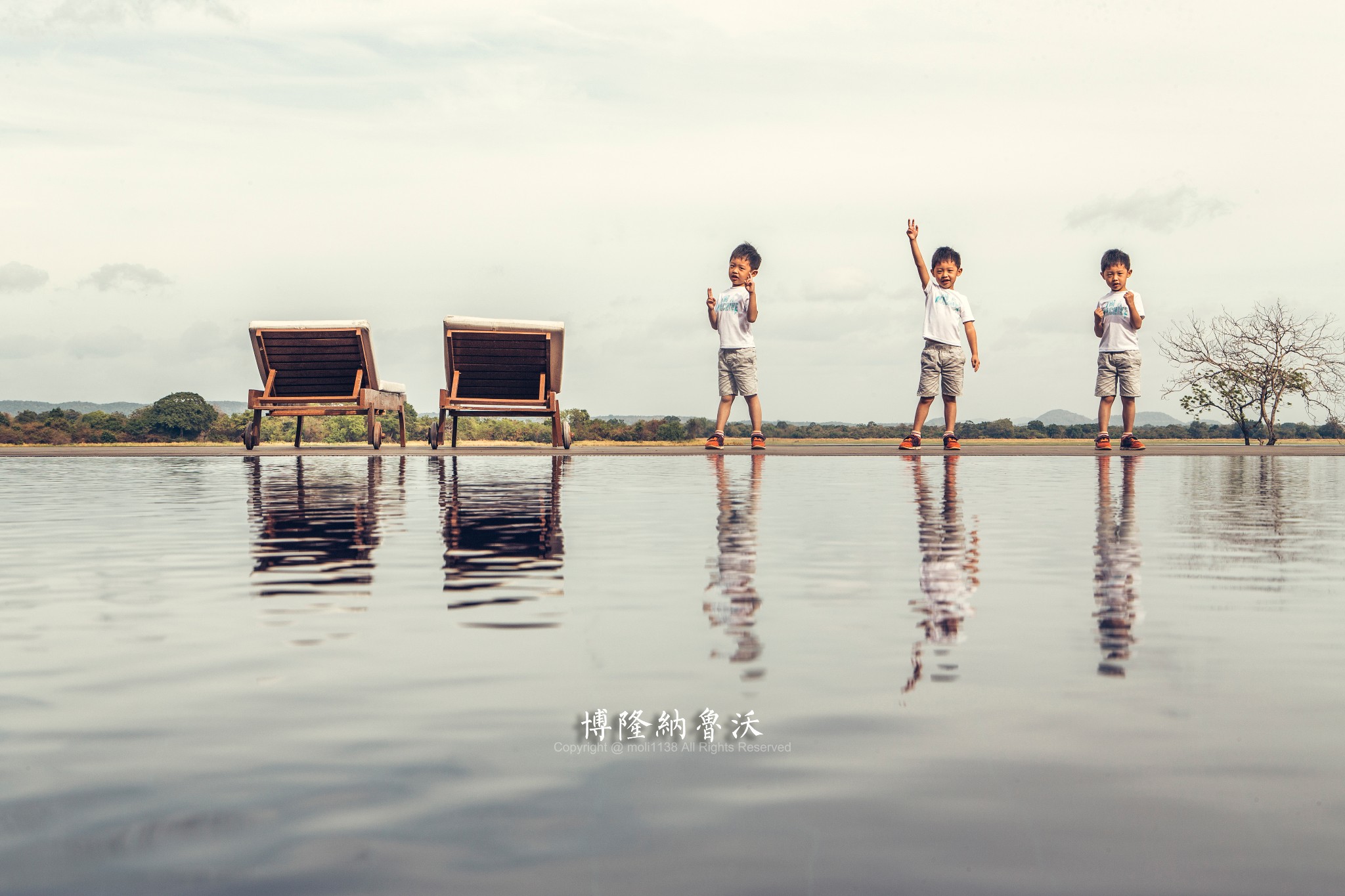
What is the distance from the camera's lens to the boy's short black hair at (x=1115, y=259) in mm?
14508

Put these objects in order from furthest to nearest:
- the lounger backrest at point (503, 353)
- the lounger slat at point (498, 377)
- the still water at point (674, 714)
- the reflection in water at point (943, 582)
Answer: the lounger slat at point (498, 377)
the lounger backrest at point (503, 353)
the reflection in water at point (943, 582)
the still water at point (674, 714)

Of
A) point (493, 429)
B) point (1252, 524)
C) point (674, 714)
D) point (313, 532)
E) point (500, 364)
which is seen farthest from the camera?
point (493, 429)

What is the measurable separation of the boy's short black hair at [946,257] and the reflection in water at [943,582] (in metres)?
6.43

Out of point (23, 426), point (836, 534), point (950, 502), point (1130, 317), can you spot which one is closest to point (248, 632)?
point (836, 534)

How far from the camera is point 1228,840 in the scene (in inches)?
78.0

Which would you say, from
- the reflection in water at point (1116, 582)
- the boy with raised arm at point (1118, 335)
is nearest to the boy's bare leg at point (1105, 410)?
the boy with raised arm at point (1118, 335)

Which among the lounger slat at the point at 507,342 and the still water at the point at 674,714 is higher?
the lounger slat at the point at 507,342

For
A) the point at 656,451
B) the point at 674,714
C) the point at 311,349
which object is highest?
the point at 311,349

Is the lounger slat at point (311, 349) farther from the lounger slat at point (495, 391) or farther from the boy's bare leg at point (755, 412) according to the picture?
the boy's bare leg at point (755, 412)

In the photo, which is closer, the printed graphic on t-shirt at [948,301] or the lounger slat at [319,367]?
the printed graphic on t-shirt at [948,301]

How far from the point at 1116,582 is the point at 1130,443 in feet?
37.9

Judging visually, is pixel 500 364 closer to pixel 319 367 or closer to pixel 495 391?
pixel 495 391

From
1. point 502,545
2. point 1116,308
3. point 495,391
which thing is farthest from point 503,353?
point 502,545

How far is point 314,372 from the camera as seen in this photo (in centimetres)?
1667
